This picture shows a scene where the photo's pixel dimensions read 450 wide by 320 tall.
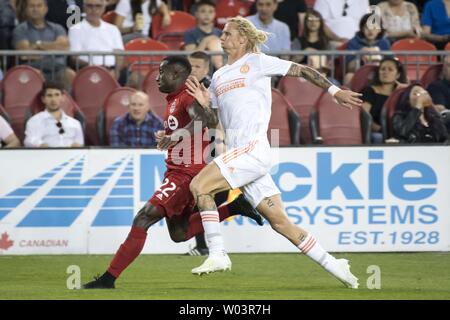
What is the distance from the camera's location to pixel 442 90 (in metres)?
17.5

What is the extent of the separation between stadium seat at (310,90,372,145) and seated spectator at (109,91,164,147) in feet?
7.14

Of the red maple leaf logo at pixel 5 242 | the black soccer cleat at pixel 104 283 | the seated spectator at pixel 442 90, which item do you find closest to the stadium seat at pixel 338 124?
the seated spectator at pixel 442 90

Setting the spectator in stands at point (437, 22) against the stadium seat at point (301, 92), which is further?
the spectator in stands at point (437, 22)

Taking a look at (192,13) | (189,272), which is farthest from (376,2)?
(189,272)

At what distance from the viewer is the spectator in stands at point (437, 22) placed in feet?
65.3

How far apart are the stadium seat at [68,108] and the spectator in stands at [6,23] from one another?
7.62ft

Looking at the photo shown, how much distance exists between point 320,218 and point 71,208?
3179mm

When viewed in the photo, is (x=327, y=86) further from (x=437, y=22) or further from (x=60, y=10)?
(x=437, y=22)

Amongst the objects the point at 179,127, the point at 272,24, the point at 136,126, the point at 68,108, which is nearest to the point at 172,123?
the point at 179,127

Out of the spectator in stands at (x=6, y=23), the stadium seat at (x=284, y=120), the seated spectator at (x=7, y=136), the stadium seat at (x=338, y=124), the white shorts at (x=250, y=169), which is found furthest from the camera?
the spectator in stands at (x=6, y=23)

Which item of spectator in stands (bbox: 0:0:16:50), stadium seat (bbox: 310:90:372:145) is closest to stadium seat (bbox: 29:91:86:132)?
spectator in stands (bbox: 0:0:16:50)

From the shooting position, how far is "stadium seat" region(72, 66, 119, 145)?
56.6 ft

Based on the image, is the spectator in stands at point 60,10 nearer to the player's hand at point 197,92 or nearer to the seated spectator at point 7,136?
the seated spectator at point 7,136

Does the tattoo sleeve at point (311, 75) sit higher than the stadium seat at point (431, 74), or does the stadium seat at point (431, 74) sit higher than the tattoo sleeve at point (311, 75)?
the tattoo sleeve at point (311, 75)
